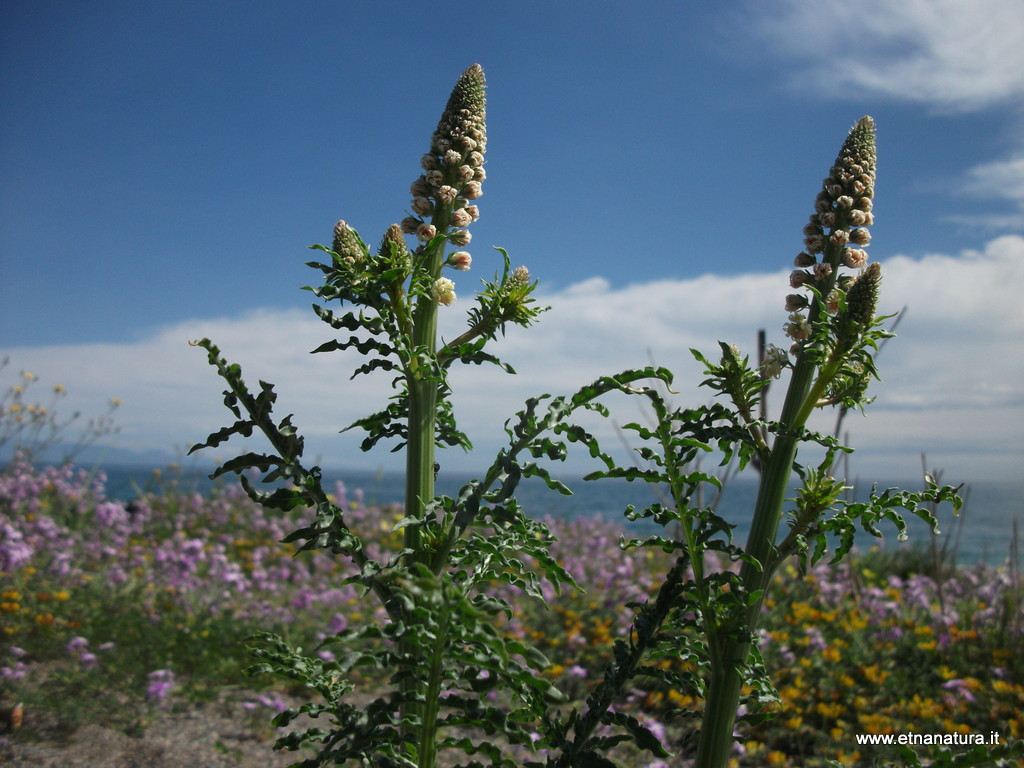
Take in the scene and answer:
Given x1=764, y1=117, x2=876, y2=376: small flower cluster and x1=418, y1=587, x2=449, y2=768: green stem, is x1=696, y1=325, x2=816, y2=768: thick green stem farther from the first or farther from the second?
x1=418, y1=587, x2=449, y2=768: green stem

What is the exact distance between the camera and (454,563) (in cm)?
172

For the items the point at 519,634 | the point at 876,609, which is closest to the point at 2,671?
the point at 519,634

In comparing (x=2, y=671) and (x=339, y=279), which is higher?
(x=339, y=279)

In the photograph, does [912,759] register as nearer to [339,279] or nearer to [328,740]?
[328,740]

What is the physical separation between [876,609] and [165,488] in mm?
9591

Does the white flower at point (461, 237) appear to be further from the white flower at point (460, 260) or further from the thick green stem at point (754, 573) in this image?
the thick green stem at point (754, 573)

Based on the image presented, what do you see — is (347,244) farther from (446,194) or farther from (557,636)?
(557,636)

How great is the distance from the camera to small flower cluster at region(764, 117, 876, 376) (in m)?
1.77

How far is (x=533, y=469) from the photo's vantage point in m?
1.70

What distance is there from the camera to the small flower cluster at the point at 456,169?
6.07ft

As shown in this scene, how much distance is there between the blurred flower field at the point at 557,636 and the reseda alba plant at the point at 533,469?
1.84m

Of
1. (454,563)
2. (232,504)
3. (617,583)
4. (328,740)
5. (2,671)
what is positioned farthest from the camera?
(232,504)

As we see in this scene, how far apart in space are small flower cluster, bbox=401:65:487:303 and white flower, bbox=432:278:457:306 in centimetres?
8

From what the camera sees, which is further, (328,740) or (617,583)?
(617,583)
